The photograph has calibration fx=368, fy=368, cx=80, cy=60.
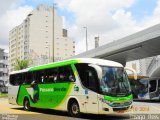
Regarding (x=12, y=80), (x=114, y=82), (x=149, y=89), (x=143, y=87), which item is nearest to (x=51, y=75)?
(x=114, y=82)

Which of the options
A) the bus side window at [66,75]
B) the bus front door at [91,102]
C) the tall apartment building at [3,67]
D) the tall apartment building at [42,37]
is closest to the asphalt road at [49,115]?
the bus front door at [91,102]

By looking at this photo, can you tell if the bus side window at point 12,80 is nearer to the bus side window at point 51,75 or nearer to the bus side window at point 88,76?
the bus side window at point 51,75

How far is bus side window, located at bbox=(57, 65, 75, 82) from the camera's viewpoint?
1803cm

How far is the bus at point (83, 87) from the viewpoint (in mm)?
16016

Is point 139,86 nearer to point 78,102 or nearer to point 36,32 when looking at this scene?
point 78,102

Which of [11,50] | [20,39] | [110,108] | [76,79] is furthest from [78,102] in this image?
[11,50]

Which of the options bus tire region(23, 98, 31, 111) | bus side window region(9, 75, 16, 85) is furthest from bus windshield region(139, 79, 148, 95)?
bus tire region(23, 98, 31, 111)

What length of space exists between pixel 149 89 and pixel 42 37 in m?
100

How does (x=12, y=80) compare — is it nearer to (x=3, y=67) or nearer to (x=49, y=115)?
(x=49, y=115)

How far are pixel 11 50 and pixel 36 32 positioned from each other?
84.9 feet

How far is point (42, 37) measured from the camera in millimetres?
135000

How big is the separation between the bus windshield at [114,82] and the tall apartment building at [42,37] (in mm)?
110477

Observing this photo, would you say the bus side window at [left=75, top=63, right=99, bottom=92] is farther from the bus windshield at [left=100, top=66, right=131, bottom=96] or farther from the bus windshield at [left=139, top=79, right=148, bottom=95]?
the bus windshield at [left=139, top=79, right=148, bottom=95]

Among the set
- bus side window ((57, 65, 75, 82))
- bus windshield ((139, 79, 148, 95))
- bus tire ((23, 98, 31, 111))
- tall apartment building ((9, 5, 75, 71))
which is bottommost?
bus tire ((23, 98, 31, 111))
